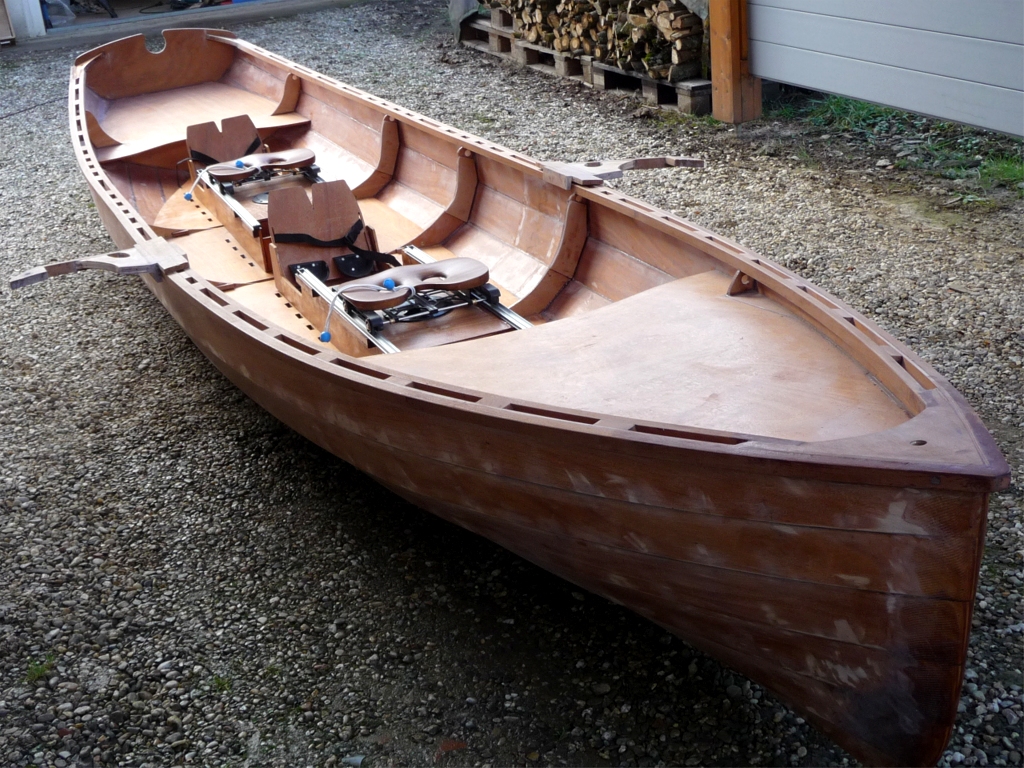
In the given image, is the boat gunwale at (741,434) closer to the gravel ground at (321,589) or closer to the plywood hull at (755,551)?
the plywood hull at (755,551)

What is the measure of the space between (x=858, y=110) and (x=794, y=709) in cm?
570

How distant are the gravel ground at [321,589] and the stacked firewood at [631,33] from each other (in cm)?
221

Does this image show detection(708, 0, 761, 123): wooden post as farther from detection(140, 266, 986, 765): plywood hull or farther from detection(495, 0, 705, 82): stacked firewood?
detection(140, 266, 986, 765): plywood hull

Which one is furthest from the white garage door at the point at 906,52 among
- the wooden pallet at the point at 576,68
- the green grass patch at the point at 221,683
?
the green grass patch at the point at 221,683

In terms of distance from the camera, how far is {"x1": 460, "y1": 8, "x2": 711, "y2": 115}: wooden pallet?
719 cm

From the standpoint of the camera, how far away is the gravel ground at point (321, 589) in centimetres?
247

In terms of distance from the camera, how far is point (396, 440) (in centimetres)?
258

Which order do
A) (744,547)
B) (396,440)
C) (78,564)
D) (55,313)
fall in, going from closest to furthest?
(744,547), (396,440), (78,564), (55,313)

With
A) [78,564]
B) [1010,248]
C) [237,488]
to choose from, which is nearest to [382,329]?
[237,488]

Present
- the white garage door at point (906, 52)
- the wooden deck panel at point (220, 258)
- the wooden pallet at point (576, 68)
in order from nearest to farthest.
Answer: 1. the wooden deck panel at point (220, 258)
2. the white garage door at point (906, 52)
3. the wooden pallet at point (576, 68)

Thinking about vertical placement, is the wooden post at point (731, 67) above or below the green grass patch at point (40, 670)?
above

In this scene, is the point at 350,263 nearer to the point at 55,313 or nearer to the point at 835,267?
the point at 55,313

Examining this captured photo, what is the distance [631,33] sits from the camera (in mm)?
7387

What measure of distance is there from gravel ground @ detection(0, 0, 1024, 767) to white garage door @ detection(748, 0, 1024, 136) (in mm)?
641
